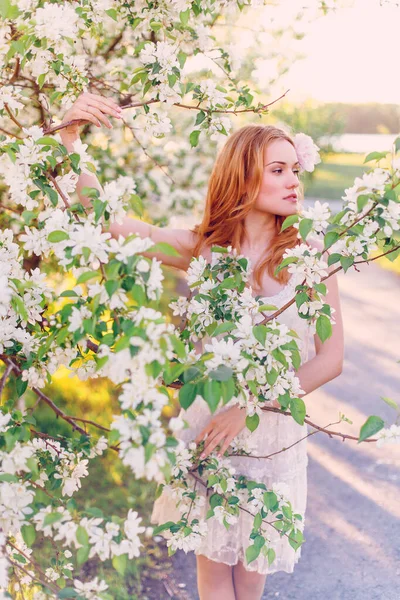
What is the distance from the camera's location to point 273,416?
2.31m

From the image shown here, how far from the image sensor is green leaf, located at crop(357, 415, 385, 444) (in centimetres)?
152

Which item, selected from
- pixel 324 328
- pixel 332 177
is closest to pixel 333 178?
pixel 332 177

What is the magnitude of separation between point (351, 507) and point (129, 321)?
290 centimetres

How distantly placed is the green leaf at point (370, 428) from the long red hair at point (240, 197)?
0.79 m

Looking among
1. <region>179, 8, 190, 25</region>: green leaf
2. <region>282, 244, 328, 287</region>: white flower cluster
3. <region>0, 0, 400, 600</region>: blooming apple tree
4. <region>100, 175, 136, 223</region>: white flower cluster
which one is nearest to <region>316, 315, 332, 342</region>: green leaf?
<region>0, 0, 400, 600</region>: blooming apple tree

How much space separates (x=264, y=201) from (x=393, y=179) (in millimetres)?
747

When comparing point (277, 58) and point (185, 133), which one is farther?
point (185, 133)

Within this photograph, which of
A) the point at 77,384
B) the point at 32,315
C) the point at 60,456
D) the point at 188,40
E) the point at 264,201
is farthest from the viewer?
the point at 77,384

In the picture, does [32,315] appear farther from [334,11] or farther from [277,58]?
[277,58]

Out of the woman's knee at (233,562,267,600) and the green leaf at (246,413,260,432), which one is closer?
the green leaf at (246,413,260,432)

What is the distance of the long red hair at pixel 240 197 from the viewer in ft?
7.36

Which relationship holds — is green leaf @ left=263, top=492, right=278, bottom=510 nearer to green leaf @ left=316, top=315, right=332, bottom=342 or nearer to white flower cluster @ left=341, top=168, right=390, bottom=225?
green leaf @ left=316, top=315, right=332, bottom=342

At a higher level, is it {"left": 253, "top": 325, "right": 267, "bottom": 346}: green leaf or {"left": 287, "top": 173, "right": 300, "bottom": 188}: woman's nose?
{"left": 287, "top": 173, "right": 300, "bottom": 188}: woman's nose

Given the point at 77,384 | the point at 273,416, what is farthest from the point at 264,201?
the point at 77,384
